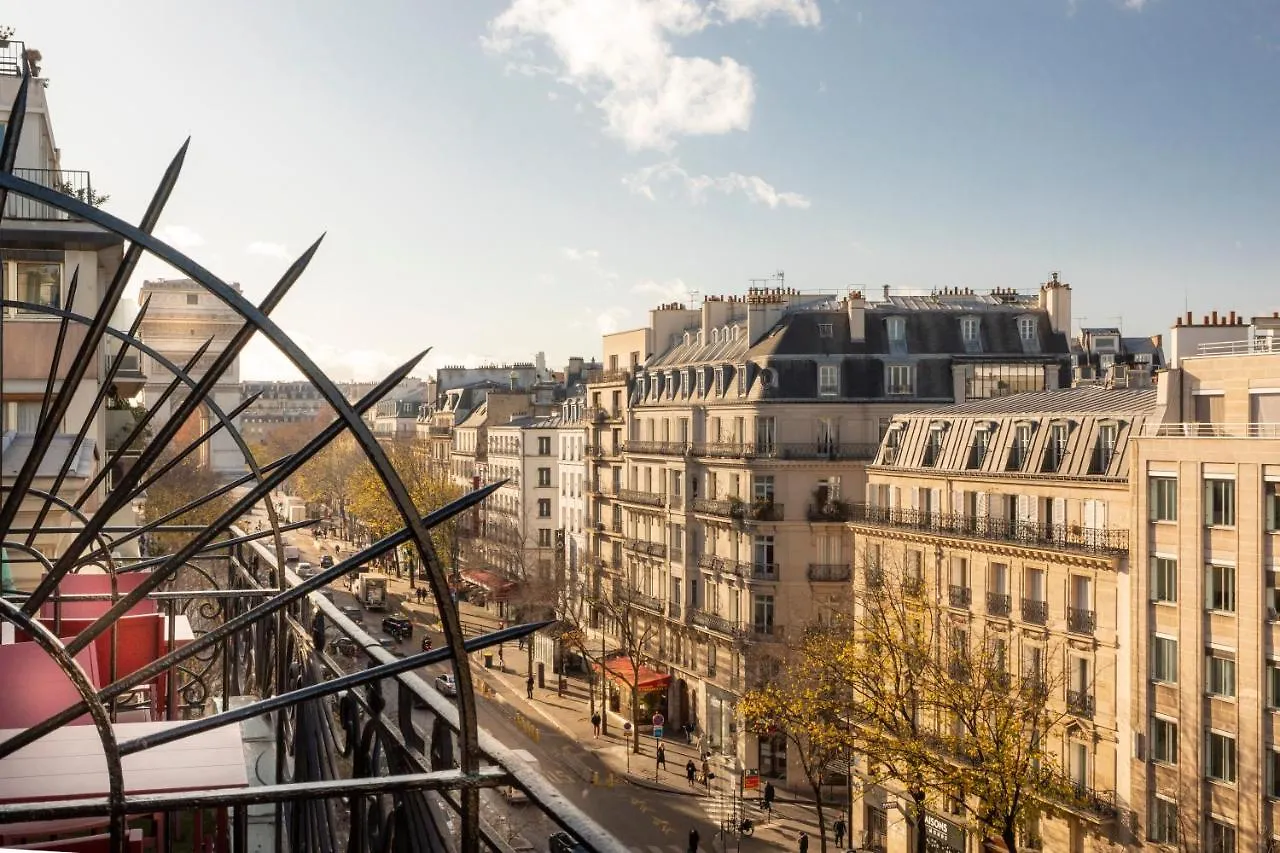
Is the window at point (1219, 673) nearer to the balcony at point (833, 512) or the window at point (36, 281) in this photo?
the balcony at point (833, 512)

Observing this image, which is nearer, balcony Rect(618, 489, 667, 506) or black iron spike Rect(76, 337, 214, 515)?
black iron spike Rect(76, 337, 214, 515)

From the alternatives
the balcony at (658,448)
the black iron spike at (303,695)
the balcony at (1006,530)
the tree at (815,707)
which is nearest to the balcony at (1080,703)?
the balcony at (1006,530)

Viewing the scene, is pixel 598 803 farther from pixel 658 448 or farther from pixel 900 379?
pixel 900 379

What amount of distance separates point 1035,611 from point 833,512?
1331 centimetres

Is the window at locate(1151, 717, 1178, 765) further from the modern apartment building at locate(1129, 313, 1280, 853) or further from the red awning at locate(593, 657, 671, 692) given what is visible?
the red awning at locate(593, 657, 671, 692)

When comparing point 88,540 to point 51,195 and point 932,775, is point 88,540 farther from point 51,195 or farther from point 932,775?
point 932,775

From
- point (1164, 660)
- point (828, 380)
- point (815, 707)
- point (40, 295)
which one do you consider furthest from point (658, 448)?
point (40, 295)

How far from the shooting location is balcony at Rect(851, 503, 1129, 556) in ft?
105

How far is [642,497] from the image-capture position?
5788cm

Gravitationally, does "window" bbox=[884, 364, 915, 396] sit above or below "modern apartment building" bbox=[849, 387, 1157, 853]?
above

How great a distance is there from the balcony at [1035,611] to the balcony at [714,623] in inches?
576

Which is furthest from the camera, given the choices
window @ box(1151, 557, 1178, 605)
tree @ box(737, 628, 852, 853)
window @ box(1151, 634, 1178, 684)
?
tree @ box(737, 628, 852, 853)

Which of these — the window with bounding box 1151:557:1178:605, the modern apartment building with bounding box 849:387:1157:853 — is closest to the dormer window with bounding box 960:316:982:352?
the modern apartment building with bounding box 849:387:1157:853

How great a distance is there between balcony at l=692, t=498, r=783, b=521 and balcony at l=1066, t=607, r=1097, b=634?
604 inches
